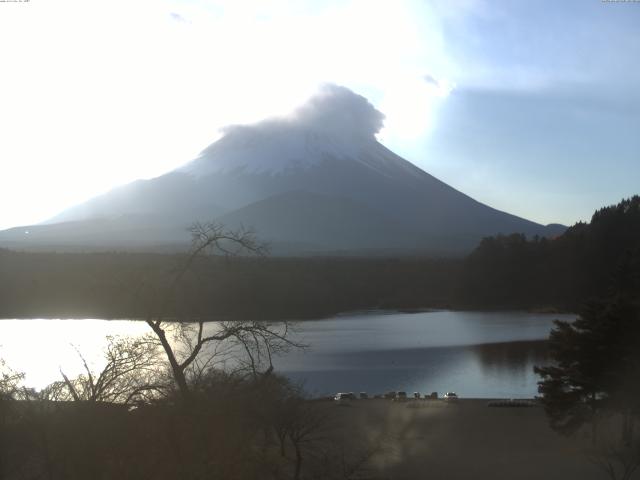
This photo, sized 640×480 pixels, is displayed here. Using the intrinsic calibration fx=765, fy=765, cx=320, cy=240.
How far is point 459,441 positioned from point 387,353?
12217 mm

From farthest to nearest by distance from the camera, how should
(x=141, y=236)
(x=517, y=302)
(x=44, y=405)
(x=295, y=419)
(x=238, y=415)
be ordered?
(x=141, y=236) → (x=517, y=302) → (x=295, y=419) → (x=44, y=405) → (x=238, y=415)

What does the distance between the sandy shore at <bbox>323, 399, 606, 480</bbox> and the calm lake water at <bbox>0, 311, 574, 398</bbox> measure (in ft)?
8.02

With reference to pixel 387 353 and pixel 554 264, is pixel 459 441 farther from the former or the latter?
pixel 554 264

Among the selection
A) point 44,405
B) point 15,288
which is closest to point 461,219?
point 15,288

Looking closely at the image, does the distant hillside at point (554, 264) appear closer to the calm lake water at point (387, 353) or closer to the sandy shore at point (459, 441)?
the calm lake water at point (387, 353)

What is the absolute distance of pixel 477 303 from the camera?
47156 millimetres

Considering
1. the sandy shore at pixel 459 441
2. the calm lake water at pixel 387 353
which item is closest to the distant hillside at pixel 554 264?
the calm lake water at pixel 387 353

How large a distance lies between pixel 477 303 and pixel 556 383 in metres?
37.2

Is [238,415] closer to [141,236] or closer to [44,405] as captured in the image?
[44,405]

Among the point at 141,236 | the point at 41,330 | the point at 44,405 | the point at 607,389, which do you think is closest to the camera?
the point at 44,405

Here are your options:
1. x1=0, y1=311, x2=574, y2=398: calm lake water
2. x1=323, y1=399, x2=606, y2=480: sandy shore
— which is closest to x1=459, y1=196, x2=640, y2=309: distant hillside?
x1=0, y1=311, x2=574, y2=398: calm lake water

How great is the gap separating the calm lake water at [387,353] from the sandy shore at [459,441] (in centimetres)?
245

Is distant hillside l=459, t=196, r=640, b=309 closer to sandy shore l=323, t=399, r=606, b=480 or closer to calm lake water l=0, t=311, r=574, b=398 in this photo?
calm lake water l=0, t=311, r=574, b=398

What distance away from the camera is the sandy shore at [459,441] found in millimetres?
10219
